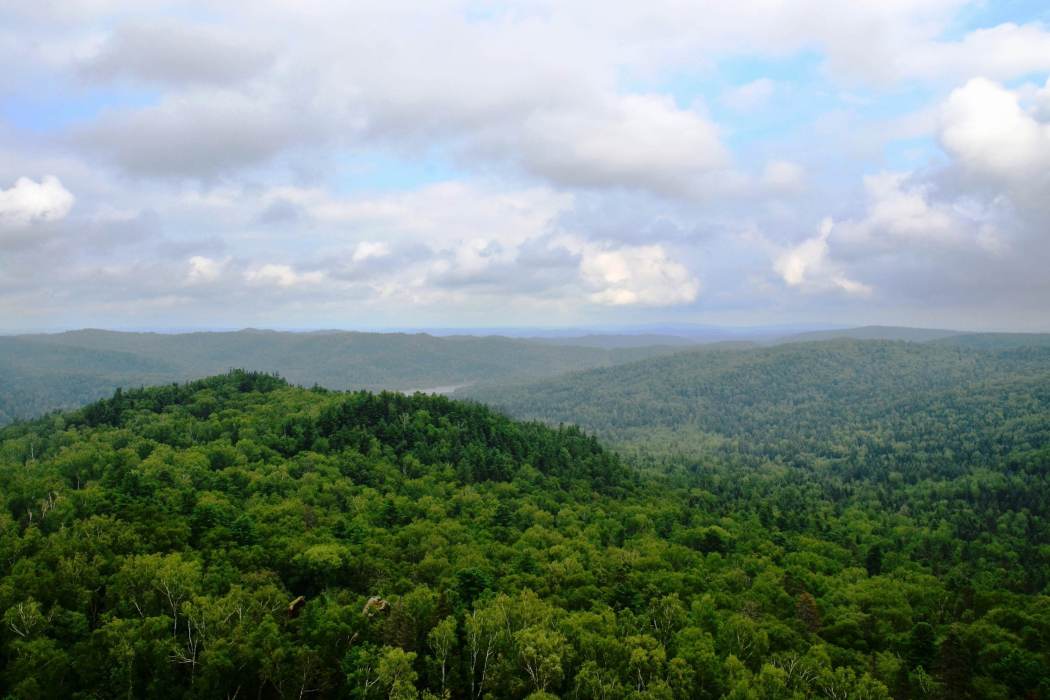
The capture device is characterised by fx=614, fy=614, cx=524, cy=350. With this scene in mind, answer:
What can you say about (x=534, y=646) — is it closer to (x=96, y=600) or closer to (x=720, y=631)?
(x=720, y=631)

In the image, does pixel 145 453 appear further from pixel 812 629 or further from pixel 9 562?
pixel 812 629

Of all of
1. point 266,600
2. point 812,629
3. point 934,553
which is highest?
point 266,600

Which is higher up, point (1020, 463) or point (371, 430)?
point (371, 430)

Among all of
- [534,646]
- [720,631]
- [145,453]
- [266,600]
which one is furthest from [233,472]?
[720,631]

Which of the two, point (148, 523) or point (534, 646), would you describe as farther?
point (148, 523)

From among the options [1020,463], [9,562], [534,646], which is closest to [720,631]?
[534,646]

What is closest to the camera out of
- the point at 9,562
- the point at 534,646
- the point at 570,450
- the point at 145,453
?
the point at 534,646

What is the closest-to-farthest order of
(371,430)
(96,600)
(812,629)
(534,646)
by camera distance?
(534,646)
(96,600)
(812,629)
(371,430)
